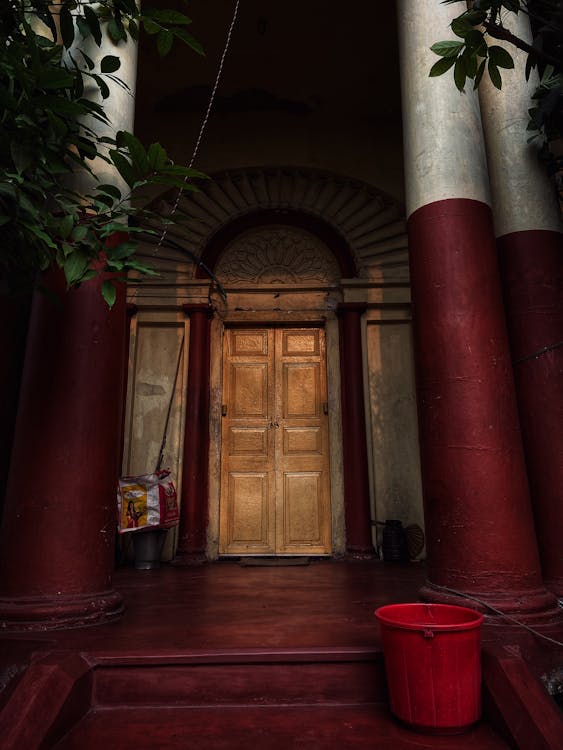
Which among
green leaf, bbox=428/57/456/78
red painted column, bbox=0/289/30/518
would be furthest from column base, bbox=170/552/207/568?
green leaf, bbox=428/57/456/78

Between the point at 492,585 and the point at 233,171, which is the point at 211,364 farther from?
the point at 492,585

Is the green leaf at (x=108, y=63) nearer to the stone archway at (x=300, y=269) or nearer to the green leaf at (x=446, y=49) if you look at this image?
the green leaf at (x=446, y=49)

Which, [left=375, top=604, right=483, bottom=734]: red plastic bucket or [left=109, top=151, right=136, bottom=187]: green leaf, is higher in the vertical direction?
[left=109, top=151, right=136, bottom=187]: green leaf

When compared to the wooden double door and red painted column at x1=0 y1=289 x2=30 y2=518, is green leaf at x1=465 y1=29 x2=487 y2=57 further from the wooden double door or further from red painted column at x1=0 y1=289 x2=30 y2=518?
the wooden double door

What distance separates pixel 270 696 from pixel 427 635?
2.16 feet

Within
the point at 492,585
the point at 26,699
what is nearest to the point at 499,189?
the point at 492,585

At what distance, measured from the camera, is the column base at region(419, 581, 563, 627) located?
7.70 ft

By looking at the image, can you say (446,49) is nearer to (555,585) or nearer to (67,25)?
(67,25)

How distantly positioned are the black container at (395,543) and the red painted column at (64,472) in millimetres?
3121

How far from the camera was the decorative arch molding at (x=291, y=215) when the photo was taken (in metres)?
6.03

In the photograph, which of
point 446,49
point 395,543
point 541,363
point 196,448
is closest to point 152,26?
point 446,49

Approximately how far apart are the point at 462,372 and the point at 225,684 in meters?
1.77

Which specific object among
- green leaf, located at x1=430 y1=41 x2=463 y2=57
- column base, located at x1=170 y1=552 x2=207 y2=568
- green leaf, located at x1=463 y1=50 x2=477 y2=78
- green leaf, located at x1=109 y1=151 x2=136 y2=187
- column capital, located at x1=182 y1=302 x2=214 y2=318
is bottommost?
column base, located at x1=170 y1=552 x2=207 y2=568

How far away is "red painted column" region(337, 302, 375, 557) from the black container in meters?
0.19
